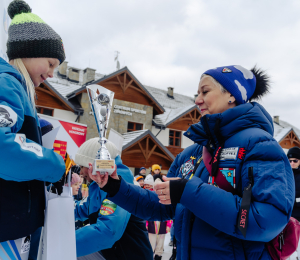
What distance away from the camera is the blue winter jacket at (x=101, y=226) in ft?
7.25

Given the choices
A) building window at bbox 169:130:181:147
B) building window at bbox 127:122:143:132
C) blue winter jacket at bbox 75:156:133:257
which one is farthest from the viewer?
building window at bbox 169:130:181:147

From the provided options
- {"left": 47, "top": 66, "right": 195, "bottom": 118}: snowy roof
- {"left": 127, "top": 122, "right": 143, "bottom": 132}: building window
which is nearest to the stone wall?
{"left": 127, "top": 122, "right": 143, "bottom": 132}: building window

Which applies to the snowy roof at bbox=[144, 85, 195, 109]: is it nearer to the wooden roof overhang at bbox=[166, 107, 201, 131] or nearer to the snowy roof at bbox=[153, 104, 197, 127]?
the snowy roof at bbox=[153, 104, 197, 127]

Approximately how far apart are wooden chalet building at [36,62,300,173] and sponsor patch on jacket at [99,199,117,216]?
528 inches

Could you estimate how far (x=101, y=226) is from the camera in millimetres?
2248

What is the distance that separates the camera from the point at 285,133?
29.5 meters

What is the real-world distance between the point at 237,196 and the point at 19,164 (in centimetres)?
A: 104

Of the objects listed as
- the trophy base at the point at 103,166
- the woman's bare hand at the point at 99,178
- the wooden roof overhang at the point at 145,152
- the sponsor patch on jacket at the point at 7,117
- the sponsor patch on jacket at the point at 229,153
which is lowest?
the wooden roof overhang at the point at 145,152

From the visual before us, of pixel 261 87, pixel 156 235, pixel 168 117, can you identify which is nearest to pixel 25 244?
pixel 261 87

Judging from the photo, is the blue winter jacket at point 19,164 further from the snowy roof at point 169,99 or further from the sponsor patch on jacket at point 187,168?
the snowy roof at point 169,99

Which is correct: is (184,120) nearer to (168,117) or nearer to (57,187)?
(168,117)

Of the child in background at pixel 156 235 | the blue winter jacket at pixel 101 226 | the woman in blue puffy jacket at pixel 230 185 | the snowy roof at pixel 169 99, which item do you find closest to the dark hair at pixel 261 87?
the woman in blue puffy jacket at pixel 230 185

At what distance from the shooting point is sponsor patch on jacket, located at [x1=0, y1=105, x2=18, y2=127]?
122 cm

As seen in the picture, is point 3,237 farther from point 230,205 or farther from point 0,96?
point 230,205
